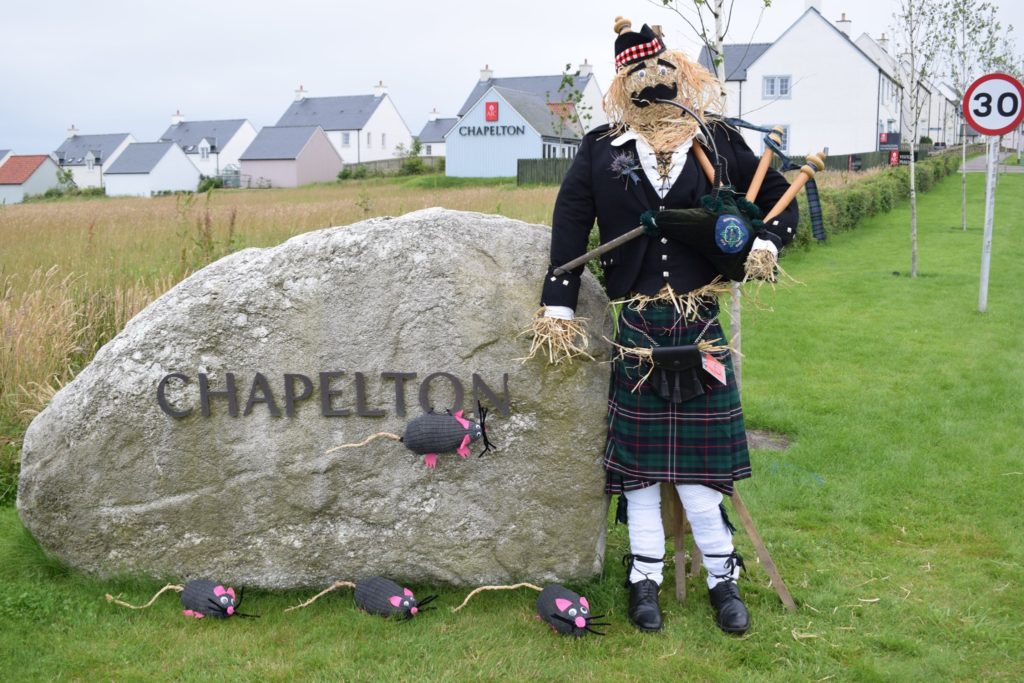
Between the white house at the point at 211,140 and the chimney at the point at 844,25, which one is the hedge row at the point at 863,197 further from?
the white house at the point at 211,140

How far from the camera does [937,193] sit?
23.2 m

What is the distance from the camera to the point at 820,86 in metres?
32.4

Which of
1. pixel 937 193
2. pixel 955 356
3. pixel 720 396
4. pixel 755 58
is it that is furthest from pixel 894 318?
pixel 755 58

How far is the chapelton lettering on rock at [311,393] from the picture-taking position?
12.0 ft

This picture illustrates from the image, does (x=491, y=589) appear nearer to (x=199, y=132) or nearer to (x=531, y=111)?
(x=531, y=111)

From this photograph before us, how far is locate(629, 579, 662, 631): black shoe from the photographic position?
11.6ft

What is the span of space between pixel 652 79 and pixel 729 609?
6.76 ft

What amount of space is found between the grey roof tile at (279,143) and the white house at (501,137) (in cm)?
1184

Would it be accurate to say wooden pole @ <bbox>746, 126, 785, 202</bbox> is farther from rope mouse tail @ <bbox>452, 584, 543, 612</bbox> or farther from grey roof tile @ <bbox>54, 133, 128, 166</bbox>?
grey roof tile @ <bbox>54, 133, 128, 166</bbox>

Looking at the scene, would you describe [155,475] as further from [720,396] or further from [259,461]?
[720,396]

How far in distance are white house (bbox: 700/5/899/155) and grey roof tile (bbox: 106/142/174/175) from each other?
2864 cm

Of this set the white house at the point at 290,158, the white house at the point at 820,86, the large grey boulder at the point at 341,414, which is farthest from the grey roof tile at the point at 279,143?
the large grey boulder at the point at 341,414

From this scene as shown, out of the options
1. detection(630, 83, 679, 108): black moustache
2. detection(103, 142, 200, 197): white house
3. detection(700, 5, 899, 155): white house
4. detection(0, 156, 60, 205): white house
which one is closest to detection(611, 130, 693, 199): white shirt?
detection(630, 83, 679, 108): black moustache

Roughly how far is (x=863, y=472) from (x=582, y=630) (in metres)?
2.47
